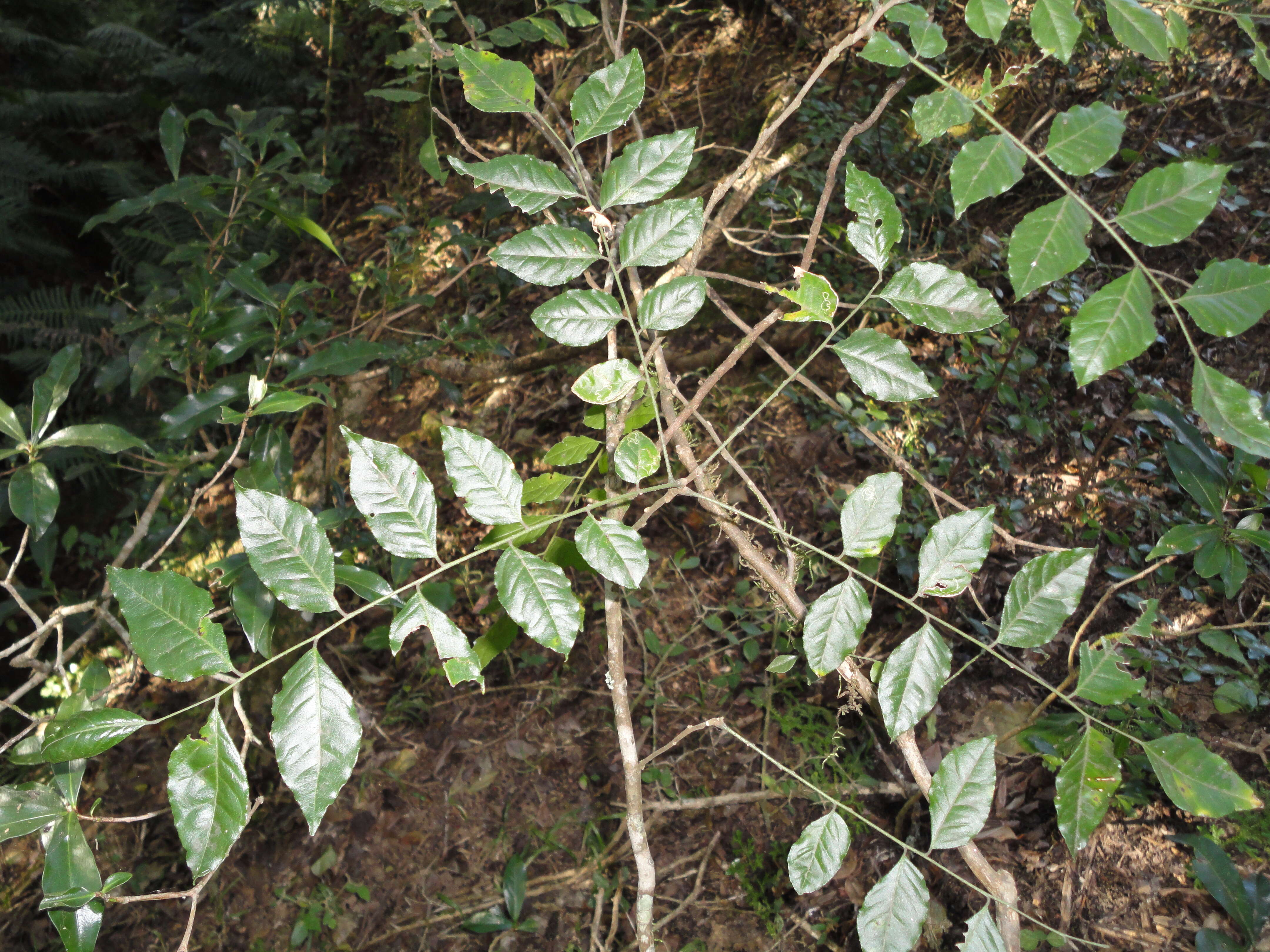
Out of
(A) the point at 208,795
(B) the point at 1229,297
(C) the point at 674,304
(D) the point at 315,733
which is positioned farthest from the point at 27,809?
(B) the point at 1229,297

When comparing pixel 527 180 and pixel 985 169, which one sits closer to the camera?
pixel 985 169

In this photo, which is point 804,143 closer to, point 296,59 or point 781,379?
point 781,379

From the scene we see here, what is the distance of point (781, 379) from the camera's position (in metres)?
2.35

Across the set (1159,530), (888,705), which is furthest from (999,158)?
(1159,530)

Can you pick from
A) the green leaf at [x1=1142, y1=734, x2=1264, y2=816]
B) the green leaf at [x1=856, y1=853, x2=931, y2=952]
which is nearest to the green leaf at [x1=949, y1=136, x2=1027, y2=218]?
the green leaf at [x1=1142, y1=734, x2=1264, y2=816]

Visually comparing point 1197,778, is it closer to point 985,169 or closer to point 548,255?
point 985,169

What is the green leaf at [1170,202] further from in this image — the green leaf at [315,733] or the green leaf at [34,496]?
the green leaf at [34,496]

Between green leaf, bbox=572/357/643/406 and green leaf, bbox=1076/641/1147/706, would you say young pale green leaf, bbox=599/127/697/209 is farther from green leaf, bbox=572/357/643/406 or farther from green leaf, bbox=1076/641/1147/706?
green leaf, bbox=1076/641/1147/706

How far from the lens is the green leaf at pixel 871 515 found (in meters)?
0.84

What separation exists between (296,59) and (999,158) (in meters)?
4.22

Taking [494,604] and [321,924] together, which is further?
[321,924]

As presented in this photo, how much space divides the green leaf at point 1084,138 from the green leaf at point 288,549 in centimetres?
84

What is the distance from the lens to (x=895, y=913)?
0.78 m

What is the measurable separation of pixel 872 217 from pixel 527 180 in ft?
1.37
